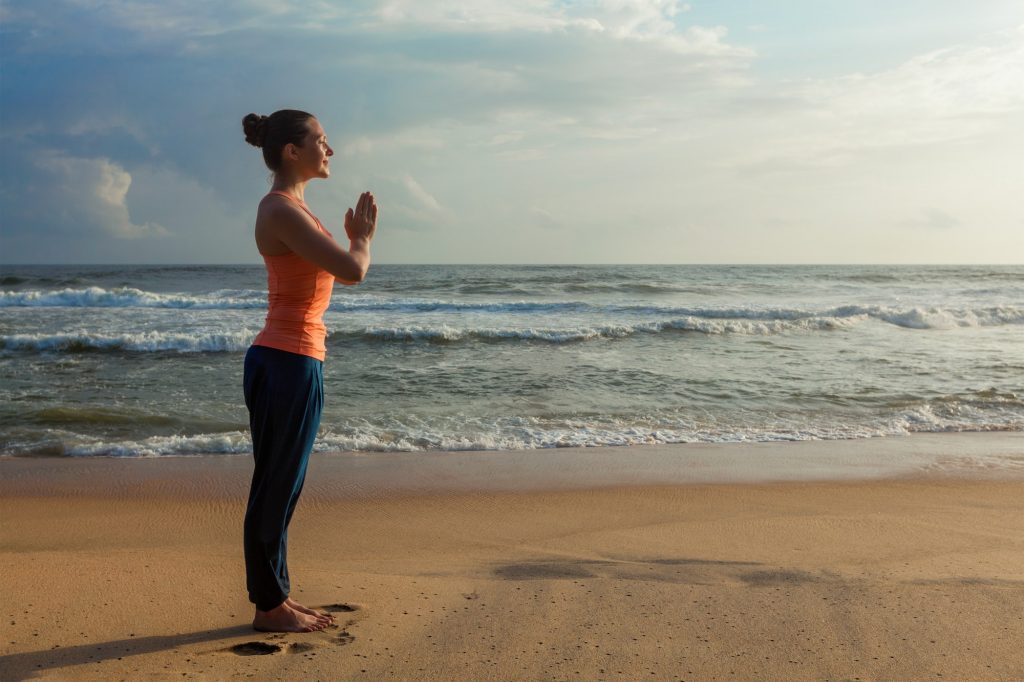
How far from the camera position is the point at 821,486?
5816 millimetres

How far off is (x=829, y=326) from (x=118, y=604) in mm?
18862

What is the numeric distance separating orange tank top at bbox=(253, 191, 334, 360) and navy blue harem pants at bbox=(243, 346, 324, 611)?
0.14 ft

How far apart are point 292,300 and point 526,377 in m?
8.55

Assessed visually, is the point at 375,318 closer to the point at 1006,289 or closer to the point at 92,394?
the point at 92,394

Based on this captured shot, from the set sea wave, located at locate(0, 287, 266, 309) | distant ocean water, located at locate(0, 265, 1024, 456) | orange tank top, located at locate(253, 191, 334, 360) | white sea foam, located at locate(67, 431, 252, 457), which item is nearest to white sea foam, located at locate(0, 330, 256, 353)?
distant ocean water, located at locate(0, 265, 1024, 456)

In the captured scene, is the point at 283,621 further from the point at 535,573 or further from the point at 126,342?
the point at 126,342

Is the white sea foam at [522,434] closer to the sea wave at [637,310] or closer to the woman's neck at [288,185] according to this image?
the woman's neck at [288,185]

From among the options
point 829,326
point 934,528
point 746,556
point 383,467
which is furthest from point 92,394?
point 829,326

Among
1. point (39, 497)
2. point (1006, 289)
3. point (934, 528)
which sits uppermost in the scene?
point (1006, 289)

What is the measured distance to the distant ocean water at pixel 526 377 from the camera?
784 cm

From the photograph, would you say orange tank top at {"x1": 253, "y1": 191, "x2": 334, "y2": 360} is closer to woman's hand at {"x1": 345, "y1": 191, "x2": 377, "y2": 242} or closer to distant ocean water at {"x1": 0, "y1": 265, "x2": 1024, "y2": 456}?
woman's hand at {"x1": 345, "y1": 191, "x2": 377, "y2": 242}

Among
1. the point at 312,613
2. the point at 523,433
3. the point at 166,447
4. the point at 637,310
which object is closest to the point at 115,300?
the point at 637,310

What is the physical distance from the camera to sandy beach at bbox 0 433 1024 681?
2.69 meters

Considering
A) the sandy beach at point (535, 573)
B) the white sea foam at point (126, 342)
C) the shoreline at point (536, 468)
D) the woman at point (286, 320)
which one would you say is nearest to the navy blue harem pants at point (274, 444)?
the woman at point (286, 320)
